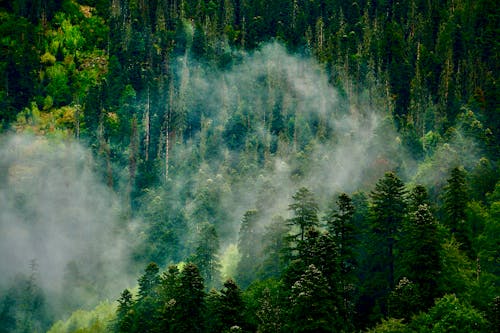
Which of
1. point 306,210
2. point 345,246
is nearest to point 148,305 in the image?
point 306,210

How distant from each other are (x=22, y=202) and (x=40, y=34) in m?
49.3

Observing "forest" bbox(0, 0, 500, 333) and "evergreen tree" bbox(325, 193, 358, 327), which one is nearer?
"evergreen tree" bbox(325, 193, 358, 327)

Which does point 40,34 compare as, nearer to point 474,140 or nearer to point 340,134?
point 340,134

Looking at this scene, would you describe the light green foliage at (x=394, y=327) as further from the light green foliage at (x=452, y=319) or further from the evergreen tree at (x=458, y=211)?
the evergreen tree at (x=458, y=211)

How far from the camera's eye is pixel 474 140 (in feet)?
344

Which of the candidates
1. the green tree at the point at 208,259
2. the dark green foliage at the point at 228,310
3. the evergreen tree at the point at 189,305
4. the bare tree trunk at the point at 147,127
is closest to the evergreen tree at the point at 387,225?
the dark green foliage at the point at 228,310

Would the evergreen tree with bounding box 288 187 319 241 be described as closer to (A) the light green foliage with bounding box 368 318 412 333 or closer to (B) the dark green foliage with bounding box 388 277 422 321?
(B) the dark green foliage with bounding box 388 277 422 321

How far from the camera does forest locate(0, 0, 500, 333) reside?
66.4 meters

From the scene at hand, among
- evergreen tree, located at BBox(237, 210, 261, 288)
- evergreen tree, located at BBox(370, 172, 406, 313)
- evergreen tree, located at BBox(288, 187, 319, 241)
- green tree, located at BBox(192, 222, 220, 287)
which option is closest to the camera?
evergreen tree, located at BBox(370, 172, 406, 313)

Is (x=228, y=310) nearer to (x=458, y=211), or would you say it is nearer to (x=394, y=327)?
(x=394, y=327)

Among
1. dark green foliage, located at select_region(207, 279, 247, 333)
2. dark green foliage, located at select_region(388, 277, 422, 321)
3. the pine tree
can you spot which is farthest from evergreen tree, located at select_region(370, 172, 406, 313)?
dark green foliage, located at select_region(207, 279, 247, 333)

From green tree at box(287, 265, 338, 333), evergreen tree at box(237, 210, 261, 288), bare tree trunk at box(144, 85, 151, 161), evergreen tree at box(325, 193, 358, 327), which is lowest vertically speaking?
green tree at box(287, 265, 338, 333)

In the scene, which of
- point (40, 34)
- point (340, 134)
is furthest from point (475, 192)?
point (40, 34)

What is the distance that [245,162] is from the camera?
136 meters
